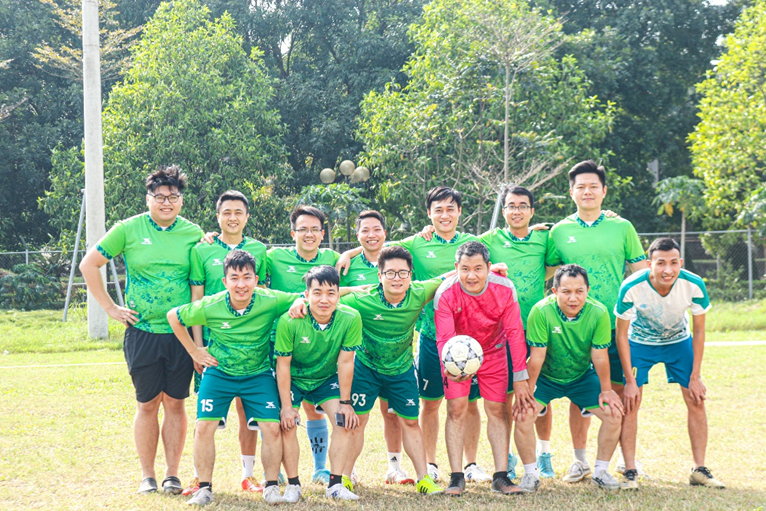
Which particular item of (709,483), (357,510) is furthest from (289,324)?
(709,483)

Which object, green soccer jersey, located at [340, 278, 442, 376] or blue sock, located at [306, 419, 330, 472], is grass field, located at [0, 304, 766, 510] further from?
green soccer jersey, located at [340, 278, 442, 376]

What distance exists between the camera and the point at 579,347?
5301 mm

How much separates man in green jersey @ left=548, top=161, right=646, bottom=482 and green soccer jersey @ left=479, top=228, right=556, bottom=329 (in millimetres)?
166

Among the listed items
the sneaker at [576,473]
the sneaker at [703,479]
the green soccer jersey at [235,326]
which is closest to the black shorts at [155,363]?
the green soccer jersey at [235,326]

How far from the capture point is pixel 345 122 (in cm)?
2577

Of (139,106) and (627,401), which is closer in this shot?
(627,401)

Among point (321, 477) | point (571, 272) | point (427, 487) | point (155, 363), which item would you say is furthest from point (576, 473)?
point (155, 363)

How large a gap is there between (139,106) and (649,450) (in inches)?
756

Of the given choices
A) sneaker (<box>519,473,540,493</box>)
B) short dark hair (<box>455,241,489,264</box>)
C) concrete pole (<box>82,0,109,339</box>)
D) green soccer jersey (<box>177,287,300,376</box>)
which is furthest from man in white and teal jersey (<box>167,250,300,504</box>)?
concrete pole (<box>82,0,109,339</box>)

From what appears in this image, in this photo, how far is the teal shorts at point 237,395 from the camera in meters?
5.04

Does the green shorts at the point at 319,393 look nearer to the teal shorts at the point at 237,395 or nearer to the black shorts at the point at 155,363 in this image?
the teal shorts at the point at 237,395

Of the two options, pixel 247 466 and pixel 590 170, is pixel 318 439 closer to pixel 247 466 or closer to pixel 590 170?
pixel 247 466

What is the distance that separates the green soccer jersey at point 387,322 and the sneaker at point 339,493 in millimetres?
895

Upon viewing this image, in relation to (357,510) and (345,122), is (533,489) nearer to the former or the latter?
(357,510)
